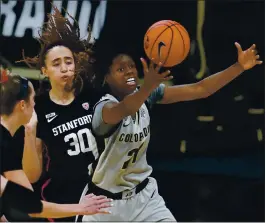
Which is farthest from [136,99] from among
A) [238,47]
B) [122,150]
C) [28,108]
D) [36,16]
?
[36,16]

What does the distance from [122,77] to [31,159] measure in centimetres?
88

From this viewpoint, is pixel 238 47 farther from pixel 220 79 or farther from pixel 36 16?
pixel 36 16

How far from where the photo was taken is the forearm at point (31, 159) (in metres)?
5.15

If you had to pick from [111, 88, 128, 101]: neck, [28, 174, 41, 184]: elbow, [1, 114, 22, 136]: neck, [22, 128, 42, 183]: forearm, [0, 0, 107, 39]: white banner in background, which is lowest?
[28, 174, 41, 184]: elbow

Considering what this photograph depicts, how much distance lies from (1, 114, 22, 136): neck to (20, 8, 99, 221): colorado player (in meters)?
0.14

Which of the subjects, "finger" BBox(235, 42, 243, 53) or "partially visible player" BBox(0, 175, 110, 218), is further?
"finger" BBox(235, 42, 243, 53)

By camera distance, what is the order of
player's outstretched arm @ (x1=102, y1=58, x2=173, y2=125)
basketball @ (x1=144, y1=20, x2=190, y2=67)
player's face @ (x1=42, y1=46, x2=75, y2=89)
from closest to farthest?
player's outstretched arm @ (x1=102, y1=58, x2=173, y2=125)
basketball @ (x1=144, y1=20, x2=190, y2=67)
player's face @ (x1=42, y1=46, x2=75, y2=89)

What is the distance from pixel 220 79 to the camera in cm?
519

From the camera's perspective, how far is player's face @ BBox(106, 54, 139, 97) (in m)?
5.07

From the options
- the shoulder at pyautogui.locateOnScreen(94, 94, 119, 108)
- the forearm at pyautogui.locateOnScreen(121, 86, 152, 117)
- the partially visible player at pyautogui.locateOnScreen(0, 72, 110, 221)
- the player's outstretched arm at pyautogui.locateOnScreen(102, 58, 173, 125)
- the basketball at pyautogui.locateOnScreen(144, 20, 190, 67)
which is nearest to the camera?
the player's outstretched arm at pyautogui.locateOnScreen(102, 58, 173, 125)

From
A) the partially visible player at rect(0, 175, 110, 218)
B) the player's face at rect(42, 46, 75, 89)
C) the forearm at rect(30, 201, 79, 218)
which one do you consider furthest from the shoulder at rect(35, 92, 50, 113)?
the forearm at rect(30, 201, 79, 218)

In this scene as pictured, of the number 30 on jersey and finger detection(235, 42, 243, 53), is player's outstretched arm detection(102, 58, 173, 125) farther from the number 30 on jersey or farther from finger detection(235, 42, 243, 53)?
finger detection(235, 42, 243, 53)

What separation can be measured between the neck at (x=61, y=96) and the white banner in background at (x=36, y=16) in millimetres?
421

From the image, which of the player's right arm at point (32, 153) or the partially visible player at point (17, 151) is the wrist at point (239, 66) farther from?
the player's right arm at point (32, 153)
